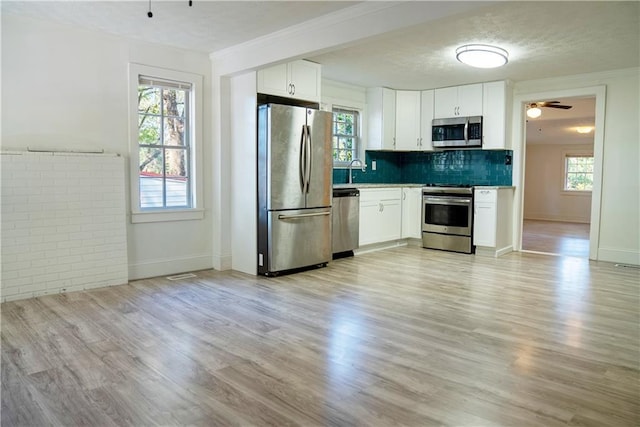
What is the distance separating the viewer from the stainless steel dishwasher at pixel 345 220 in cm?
550

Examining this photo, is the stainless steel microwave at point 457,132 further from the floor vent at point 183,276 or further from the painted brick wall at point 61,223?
the painted brick wall at point 61,223

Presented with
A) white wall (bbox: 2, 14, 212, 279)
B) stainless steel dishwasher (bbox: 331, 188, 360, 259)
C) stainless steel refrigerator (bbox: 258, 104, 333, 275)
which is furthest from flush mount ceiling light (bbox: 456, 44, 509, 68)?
white wall (bbox: 2, 14, 212, 279)

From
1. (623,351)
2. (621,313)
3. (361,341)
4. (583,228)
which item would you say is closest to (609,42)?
(621,313)

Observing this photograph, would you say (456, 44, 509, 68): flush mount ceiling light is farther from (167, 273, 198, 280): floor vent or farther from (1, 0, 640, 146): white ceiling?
(167, 273, 198, 280): floor vent

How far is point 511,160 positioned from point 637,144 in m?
1.48

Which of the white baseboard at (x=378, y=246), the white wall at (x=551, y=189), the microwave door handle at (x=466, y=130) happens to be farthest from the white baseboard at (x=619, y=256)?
the white wall at (x=551, y=189)

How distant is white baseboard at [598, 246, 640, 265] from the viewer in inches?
215

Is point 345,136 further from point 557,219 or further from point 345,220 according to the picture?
point 557,219

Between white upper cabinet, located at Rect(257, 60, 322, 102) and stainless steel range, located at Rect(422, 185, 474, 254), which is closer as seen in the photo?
white upper cabinet, located at Rect(257, 60, 322, 102)

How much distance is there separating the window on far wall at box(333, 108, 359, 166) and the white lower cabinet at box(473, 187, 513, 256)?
189cm

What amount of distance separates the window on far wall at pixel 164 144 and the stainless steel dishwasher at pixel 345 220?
1761 millimetres

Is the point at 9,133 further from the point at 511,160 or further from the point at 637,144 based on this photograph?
the point at 637,144

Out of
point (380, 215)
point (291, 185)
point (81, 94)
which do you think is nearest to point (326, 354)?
point (291, 185)

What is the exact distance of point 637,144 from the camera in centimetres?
543
